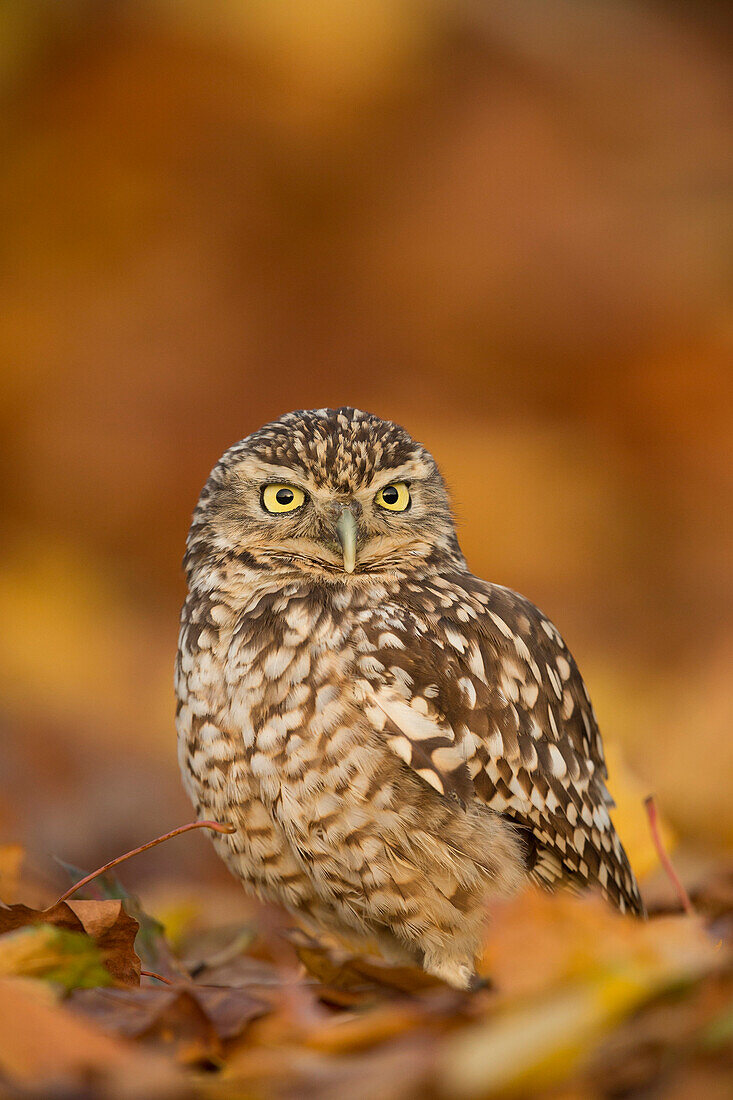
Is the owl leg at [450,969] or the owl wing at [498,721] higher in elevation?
the owl wing at [498,721]

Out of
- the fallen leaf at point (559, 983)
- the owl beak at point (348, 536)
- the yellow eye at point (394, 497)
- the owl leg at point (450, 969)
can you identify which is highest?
the yellow eye at point (394, 497)

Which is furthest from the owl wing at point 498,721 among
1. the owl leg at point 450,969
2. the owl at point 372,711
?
the owl leg at point 450,969

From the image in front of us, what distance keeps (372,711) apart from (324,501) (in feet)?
2.02

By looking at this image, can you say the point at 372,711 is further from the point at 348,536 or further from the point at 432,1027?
the point at 432,1027

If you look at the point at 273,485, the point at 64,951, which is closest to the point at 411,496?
the point at 273,485

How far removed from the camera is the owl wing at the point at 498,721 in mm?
2207

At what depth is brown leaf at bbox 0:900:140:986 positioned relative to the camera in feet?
5.92

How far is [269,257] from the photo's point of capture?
746 cm

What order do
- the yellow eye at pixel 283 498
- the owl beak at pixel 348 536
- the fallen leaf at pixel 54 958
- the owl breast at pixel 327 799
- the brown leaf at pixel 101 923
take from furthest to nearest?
1. the yellow eye at pixel 283 498
2. the owl beak at pixel 348 536
3. the owl breast at pixel 327 799
4. the brown leaf at pixel 101 923
5. the fallen leaf at pixel 54 958

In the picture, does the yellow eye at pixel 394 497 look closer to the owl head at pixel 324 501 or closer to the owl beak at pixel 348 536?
the owl head at pixel 324 501

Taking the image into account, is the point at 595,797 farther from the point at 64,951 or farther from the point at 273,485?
the point at 64,951

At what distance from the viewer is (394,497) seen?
2.69 m

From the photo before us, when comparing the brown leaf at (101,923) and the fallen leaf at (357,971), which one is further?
the brown leaf at (101,923)

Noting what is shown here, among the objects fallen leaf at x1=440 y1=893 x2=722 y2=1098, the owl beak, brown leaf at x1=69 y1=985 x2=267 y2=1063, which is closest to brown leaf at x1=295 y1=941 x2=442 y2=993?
brown leaf at x1=69 y1=985 x2=267 y2=1063
